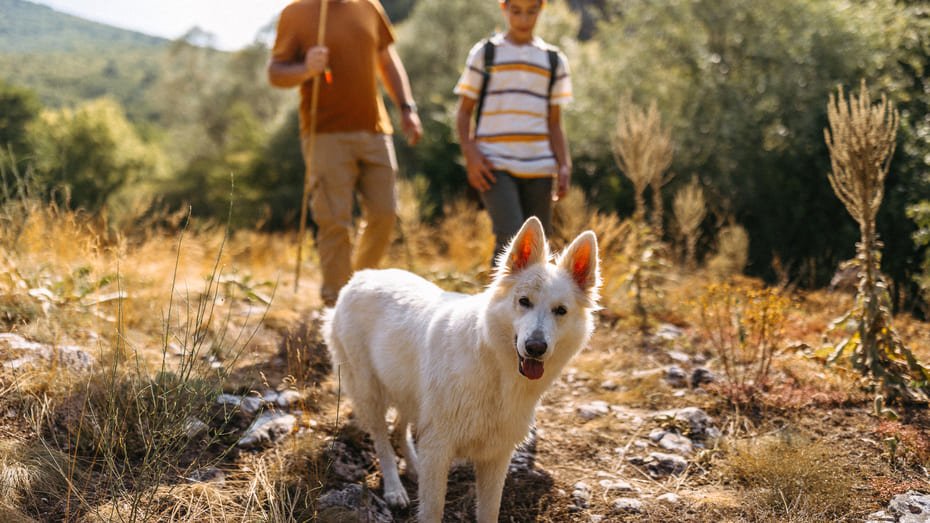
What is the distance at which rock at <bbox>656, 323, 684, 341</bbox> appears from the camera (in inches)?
237

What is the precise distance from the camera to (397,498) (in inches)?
133

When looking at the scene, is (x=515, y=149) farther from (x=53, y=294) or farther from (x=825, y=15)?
(x=825, y=15)

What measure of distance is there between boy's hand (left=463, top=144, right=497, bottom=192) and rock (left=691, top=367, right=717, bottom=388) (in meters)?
2.26

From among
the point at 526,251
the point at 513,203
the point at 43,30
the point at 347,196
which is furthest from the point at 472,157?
the point at 43,30

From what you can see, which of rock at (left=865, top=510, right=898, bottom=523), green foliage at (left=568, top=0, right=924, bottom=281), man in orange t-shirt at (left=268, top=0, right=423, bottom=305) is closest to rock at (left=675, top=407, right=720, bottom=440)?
rock at (left=865, top=510, right=898, bottom=523)

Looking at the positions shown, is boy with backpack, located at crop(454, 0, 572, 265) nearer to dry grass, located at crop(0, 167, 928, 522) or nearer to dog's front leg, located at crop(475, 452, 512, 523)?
dry grass, located at crop(0, 167, 928, 522)

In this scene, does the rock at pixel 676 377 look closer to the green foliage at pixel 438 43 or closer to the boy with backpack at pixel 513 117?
the boy with backpack at pixel 513 117

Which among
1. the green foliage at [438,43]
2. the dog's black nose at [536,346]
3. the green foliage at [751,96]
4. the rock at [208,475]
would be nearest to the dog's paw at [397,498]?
the rock at [208,475]

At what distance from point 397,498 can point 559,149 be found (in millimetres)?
2829

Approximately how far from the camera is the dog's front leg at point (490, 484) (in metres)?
3.02

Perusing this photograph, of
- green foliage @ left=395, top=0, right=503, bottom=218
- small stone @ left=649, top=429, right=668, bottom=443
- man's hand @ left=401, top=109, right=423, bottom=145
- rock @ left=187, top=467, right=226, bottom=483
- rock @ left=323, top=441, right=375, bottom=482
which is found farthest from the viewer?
green foliage @ left=395, top=0, right=503, bottom=218

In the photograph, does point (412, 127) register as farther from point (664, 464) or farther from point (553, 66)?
point (664, 464)

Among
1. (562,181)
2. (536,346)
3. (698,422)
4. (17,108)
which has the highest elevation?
(562,181)

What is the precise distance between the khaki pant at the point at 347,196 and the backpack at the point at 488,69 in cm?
102
